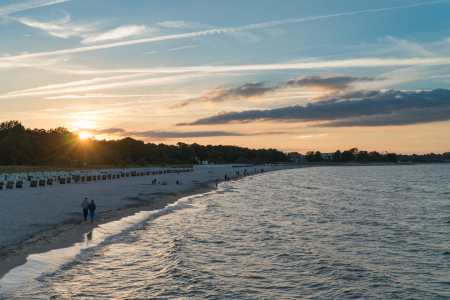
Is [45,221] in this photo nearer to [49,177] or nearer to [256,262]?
[256,262]

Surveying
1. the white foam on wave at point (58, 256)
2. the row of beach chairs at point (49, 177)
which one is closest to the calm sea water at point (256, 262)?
the white foam on wave at point (58, 256)

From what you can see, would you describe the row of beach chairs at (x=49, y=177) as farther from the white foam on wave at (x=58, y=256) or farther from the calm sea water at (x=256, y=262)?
the calm sea water at (x=256, y=262)

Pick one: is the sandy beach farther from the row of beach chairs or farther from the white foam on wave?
the row of beach chairs

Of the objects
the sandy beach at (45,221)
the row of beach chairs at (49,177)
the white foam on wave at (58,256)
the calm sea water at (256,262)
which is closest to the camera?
the white foam on wave at (58,256)

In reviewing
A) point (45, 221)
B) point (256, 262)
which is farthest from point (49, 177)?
point (256, 262)

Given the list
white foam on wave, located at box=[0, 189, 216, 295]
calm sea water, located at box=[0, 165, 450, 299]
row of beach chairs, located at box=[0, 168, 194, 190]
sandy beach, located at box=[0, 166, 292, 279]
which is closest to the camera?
white foam on wave, located at box=[0, 189, 216, 295]

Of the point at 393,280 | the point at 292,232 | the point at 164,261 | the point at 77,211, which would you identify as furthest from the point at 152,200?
the point at 393,280

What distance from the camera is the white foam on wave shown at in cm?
1220

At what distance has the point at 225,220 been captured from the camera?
28.1 meters

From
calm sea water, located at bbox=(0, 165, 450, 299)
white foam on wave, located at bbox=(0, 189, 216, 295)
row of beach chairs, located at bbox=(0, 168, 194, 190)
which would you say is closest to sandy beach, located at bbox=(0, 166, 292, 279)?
white foam on wave, located at bbox=(0, 189, 216, 295)

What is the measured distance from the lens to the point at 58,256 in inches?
609

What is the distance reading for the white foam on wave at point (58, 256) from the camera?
12.2m

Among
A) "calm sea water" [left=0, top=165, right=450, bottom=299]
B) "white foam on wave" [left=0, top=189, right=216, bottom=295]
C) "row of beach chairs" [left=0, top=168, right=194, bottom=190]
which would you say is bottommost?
"calm sea water" [left=0, top=165, right=450, bottom=299]

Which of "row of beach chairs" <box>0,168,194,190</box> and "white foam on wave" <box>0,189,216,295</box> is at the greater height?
"row of beach chairs" <box>0,168,194,190</box>
